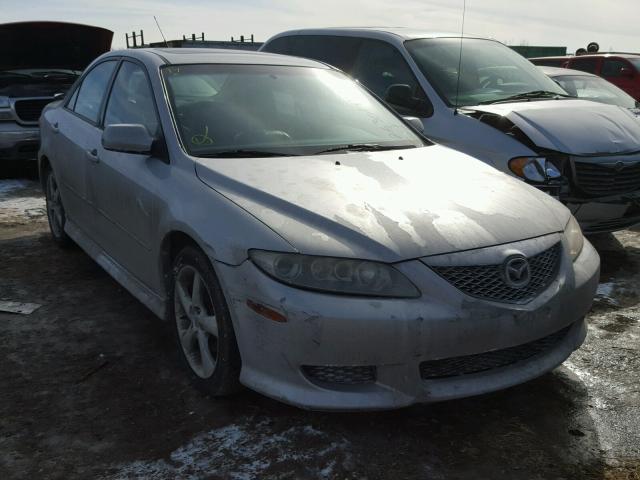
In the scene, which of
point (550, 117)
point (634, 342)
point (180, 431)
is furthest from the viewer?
point (550, 117)

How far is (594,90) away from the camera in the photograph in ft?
29.4

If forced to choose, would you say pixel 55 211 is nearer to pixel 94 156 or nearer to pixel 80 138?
pixel 80 138

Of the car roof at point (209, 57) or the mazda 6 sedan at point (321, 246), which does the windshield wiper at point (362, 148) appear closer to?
the mazda 6 sedan at point (321, 246)

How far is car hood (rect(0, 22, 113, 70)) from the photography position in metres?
8.30

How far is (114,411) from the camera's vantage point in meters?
2.97

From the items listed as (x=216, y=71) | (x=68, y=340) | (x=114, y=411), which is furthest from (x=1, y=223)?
(x=114, y=411)

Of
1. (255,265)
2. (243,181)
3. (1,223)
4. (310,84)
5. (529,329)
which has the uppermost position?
(310,84)

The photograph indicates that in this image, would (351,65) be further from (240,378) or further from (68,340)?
(240,378)

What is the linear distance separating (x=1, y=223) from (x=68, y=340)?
309 cm

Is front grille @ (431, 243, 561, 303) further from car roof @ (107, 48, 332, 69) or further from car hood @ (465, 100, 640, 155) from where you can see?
car hood @ (465, 100, 640, 155)

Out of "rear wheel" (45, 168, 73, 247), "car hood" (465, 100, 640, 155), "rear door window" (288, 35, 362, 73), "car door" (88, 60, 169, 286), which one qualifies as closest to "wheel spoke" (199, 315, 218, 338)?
"car door" (88, 60, 169, 286)

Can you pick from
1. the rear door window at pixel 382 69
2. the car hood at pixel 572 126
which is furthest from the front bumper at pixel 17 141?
the car hood at pixel 572 126

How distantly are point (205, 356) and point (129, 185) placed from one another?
111cm

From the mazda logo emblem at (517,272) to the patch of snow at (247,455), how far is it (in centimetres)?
93
